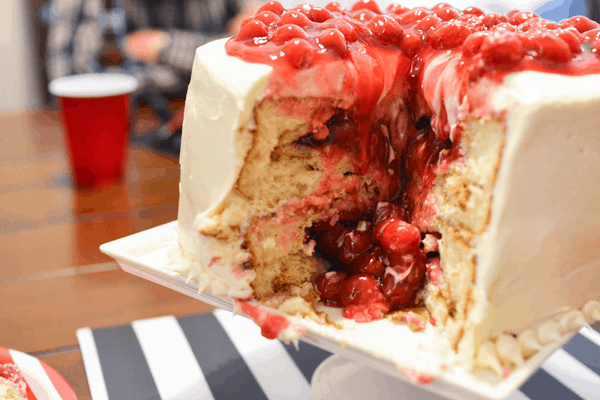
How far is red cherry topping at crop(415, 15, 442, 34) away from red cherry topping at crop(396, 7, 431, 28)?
0.04 m

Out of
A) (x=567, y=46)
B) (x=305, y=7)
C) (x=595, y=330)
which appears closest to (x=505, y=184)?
(x=567, y=46)

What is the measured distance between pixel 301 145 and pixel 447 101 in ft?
0.85

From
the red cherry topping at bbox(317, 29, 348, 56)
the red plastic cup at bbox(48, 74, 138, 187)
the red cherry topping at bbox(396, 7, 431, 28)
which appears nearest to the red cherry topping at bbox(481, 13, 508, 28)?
the red cherry topping at bbox(396, 7, 431, 28)

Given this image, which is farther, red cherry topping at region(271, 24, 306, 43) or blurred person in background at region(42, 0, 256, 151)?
blurred person in background at region(42, 0, 256, 151)

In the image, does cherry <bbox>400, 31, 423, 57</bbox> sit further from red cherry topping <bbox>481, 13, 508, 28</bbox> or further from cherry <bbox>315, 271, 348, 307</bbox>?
cherry <bbox>315, 271, 348, 307</bbox>

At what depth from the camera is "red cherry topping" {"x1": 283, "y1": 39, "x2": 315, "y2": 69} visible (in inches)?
33.7

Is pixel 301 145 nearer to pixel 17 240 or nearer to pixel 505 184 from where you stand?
pixel 505 184

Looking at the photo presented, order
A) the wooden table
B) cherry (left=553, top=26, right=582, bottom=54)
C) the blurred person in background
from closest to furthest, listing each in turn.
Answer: cherry (left=553, top=26, right=582, bottom=54) < the wooden table < the blurred person in background

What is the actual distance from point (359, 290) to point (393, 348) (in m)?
0.15

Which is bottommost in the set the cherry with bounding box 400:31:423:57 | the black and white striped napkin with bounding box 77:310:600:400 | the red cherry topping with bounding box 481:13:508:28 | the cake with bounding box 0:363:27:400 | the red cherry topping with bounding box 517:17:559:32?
the black and white striped napkin with bounding box 77:310:600:400

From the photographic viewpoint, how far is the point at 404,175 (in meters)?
1.10

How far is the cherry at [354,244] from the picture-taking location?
1.00 metres

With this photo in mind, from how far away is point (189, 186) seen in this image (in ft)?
3.20

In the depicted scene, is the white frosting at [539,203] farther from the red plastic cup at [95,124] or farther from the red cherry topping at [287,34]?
the red plastic cup at [95,124]
